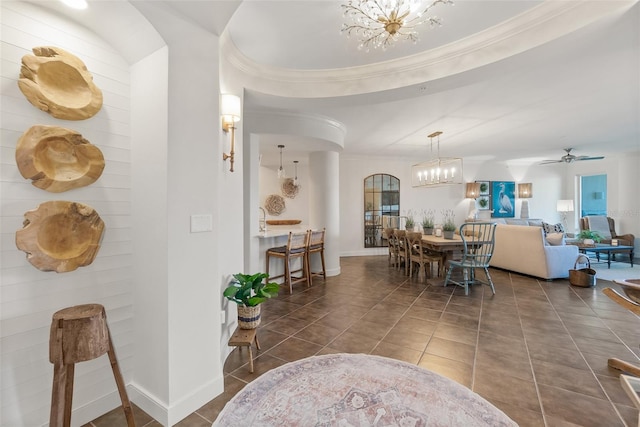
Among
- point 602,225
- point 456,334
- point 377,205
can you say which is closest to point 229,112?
point 456,334

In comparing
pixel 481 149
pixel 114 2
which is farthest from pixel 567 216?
pixel 114 2

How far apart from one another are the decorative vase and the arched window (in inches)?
221

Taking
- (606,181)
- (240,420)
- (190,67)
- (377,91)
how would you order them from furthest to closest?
1. (606,181)
2. (377,91)
3. (190,67)
4. (240,420)

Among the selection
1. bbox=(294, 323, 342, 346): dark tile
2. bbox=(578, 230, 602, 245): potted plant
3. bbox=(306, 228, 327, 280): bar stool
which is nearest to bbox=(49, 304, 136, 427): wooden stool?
bbox=(294, 323, 342, 346): dark tile

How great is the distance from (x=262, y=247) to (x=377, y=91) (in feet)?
9.46

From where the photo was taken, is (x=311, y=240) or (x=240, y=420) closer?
(x=240, y=420)

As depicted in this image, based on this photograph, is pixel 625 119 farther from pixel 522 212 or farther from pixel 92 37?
pixel 92 37

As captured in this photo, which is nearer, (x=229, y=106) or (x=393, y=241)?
(x=229, y=106)

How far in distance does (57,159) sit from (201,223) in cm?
84

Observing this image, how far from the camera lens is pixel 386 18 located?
190 centimetres

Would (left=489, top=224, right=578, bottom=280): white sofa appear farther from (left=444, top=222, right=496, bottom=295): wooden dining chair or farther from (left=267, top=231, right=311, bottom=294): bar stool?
(left=267, top=231, right=311, bottom=294): bar stool

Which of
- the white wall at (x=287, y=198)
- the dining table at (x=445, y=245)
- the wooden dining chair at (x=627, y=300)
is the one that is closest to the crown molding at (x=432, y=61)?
the wooden dining chair at (x=627, y=300)

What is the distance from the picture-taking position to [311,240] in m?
4.62

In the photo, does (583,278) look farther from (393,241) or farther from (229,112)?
(229,112)
